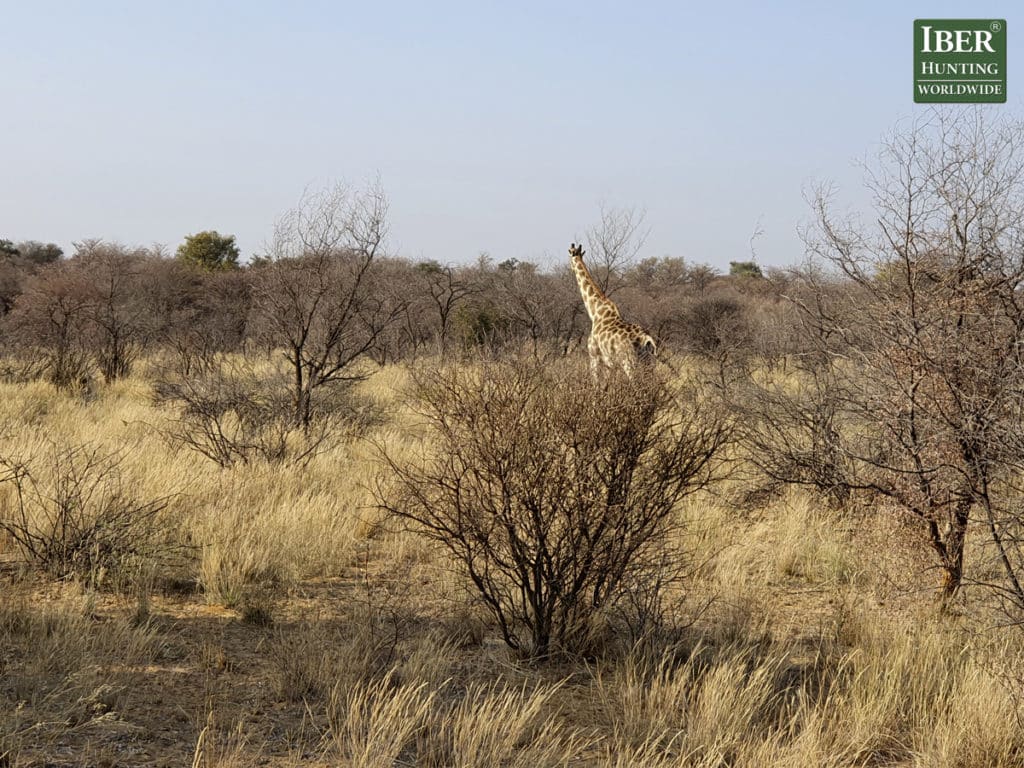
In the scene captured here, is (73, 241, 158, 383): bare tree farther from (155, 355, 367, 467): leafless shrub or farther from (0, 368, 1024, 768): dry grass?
(0, 368, 1024, 768): dry grass

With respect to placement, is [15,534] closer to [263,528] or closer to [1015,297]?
[263,528]

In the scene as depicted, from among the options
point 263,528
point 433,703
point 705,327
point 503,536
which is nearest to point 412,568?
point 263,528

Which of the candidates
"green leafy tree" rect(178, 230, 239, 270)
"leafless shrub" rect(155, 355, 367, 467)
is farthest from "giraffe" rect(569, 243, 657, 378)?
"green leafy tree" rect(178, 230, 239, 270)

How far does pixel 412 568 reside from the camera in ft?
20.9

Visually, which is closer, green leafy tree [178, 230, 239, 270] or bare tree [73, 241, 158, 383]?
bare tree [73, 241, 158, 383]

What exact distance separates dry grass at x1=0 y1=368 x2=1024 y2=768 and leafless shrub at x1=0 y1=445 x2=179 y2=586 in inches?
6.4

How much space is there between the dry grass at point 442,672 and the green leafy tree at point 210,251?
2867 cm

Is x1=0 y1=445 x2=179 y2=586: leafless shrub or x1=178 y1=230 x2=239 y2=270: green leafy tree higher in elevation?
x1=178 y1=230 x2=239 y2=270: green leafy tree

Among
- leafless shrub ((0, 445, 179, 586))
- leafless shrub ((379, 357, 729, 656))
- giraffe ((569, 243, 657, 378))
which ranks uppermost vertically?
giraffe ((569, 243, 657, 378))

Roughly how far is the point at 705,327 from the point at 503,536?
1762cm

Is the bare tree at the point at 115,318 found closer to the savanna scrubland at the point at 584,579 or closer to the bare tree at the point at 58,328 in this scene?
the bare tree at the point at 58,328

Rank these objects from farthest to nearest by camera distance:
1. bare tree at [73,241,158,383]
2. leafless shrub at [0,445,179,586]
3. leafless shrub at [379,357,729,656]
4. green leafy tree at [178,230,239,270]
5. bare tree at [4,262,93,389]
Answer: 1. green leafy tree at [178,230,239,270]
2. bare tree at [73,241,158,383]
3. bare tree at [4,262,93,389]
4. leafless shrub at [0,445,179,586]
5. leafless shrub at [379,357,729,656]

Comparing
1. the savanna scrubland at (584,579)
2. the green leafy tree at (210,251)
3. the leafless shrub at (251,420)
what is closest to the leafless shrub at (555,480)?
the savanna scrubland at (584,579)

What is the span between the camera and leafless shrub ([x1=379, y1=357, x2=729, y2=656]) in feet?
14.2
